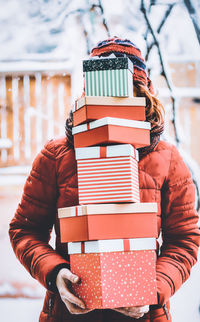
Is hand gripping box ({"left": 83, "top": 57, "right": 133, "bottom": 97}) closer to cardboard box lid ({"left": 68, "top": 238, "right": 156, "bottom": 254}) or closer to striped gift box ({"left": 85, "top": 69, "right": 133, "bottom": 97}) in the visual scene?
striped gift box ({"left": 85, "top": 69, "right": 133, "bottom": 97})

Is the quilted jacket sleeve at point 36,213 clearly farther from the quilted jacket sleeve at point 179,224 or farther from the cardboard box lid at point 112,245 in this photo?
the quilted jacket sleeve at point 179,224

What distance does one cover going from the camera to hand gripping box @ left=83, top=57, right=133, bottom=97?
79 centimetres

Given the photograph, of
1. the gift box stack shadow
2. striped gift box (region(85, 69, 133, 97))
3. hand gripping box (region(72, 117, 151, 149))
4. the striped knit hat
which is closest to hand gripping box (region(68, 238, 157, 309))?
the gift box stack shadow

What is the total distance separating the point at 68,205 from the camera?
36.3 inches

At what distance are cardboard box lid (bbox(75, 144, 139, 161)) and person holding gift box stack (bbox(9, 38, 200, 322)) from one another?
0.51 feet

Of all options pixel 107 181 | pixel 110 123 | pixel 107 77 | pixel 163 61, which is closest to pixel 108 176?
pixel 107 181

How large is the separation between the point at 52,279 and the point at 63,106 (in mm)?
1077

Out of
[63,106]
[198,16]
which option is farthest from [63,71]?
[198,16]

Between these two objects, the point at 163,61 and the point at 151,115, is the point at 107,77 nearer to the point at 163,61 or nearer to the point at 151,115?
the point at 151,115

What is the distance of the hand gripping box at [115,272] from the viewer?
0.74 meters

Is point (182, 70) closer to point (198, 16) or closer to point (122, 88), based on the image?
point (198, 16)

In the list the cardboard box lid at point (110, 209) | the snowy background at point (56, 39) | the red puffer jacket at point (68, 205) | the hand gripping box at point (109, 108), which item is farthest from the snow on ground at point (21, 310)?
the hand gripping box at point (109, 108)

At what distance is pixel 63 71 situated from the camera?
68.1 inches

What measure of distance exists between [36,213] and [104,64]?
0.45 m
